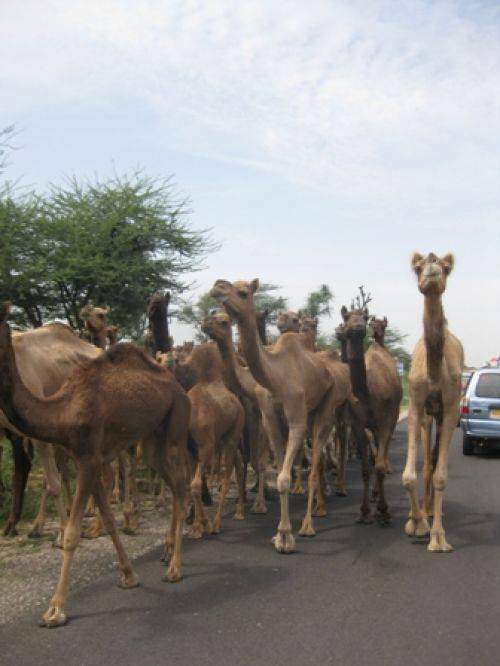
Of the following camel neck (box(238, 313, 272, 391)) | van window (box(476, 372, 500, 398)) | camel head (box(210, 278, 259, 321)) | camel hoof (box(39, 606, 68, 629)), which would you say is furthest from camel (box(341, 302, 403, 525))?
van window (box(476, 372, 500, 398))

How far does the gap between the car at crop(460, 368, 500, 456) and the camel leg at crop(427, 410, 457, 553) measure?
859 cm

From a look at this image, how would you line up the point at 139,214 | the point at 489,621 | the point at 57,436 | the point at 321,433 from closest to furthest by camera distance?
the point at 489,621, the point at 57,436, the point at 321,433, the point at 139,214

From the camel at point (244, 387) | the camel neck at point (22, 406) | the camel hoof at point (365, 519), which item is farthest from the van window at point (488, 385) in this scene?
the camel neck at point (22, 406)

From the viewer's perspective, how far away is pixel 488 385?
16875 mm

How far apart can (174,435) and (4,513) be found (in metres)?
3.86

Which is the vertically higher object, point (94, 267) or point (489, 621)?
point (94, 267)

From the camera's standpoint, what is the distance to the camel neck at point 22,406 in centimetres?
567

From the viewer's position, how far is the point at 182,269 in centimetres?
2222

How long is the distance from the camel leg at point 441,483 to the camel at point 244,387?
236 centimetres

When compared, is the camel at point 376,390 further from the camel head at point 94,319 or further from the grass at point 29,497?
the grass at point 29,497

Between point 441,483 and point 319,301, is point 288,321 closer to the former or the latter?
point 441,483

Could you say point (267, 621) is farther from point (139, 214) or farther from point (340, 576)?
point (139, 214)

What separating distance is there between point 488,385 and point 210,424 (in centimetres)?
1022

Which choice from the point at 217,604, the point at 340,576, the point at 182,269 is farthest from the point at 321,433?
the point at 182,269
